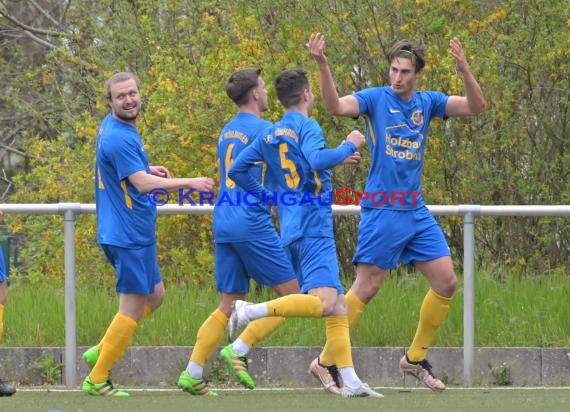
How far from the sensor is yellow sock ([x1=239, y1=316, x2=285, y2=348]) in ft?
26.0

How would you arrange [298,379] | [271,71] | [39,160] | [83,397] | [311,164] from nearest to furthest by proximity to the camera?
1. [311,164]
2. [83,397]
3. [298,379]
4. [271,71]
5. [39,160]

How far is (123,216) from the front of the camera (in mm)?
7852

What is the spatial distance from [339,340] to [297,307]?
0.35 m

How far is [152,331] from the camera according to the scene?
9.62 m

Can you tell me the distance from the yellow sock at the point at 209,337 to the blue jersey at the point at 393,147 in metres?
1.03

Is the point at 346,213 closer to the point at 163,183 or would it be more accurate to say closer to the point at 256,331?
the point at 256,331

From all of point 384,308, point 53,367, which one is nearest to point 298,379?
point 384,308

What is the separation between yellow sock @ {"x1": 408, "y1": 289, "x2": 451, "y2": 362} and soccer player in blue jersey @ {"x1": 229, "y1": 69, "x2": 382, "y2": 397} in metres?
0.68

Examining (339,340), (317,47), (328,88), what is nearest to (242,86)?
(328,88)

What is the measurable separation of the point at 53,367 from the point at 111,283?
94.3 inches

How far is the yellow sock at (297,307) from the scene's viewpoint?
7.58 m

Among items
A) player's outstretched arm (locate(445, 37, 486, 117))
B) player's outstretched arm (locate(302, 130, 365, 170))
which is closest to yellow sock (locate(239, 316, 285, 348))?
player's outstretched arm (locate(302, 130, 365, 170))

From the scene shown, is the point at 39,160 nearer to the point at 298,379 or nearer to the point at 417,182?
the point at 298,379

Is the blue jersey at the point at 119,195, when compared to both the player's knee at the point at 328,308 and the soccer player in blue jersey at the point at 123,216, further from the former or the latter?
the player's knee at the point at 328,308
